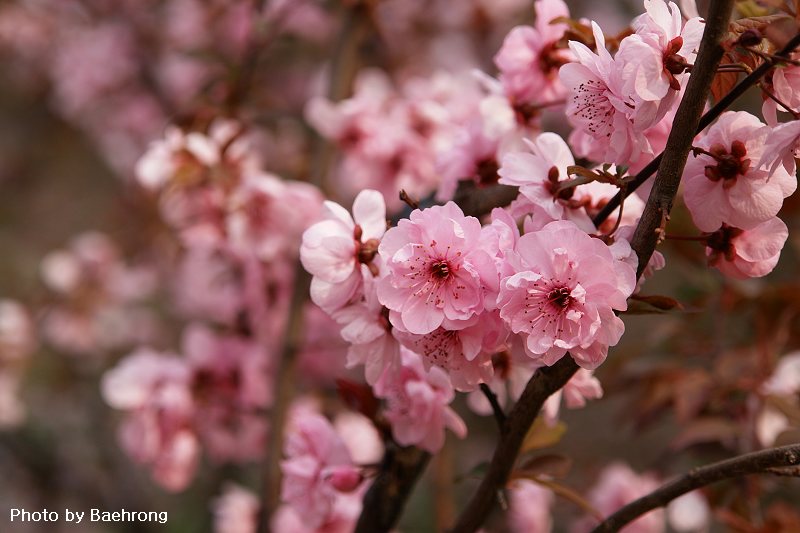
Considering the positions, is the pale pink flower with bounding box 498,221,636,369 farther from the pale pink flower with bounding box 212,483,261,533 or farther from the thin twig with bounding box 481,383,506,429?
the pale pink flower with bounding box 212,483,261,533

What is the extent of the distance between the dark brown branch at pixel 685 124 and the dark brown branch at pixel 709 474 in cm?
15

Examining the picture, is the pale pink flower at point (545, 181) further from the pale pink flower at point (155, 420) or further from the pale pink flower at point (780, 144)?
the pale pink flower at point (155, 420)

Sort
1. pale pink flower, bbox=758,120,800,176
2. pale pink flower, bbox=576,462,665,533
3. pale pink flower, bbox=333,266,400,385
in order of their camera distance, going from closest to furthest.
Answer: pale pink flower, bbox=758,120,800,176 → pale pink flower, bbox=333,266,400,385 → pale pink flower, bbox=576,462,665,533

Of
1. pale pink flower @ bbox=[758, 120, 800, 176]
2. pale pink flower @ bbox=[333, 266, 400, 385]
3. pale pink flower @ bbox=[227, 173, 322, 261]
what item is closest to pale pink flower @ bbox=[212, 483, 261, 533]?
pale pink flower @ bbox=[227, 173, 322, 261]

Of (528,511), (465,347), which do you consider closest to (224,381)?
(528,511)

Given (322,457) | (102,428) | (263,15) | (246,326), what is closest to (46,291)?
(102,428)

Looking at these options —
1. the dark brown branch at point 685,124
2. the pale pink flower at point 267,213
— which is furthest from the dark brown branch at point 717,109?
the pale pink flower at point 267,213

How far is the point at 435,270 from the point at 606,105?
15 cm

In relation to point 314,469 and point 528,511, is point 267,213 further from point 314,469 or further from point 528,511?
→ point 528,511

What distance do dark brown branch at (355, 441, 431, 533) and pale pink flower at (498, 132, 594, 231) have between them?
0.76 ft

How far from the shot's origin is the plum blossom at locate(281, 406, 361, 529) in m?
0.63

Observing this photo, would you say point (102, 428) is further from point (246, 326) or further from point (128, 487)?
point (246, 326)

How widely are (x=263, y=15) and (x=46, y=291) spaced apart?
114 cm

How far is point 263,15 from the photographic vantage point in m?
1.12
